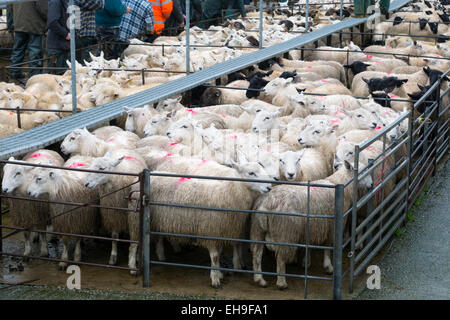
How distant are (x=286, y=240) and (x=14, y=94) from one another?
4.97m

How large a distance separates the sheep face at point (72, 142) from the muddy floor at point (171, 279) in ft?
3.21

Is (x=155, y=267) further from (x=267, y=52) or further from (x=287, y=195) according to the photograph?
→ (x=267, y=52)

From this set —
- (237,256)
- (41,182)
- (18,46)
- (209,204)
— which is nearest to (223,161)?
(209,204)

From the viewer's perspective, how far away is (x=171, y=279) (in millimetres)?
6320

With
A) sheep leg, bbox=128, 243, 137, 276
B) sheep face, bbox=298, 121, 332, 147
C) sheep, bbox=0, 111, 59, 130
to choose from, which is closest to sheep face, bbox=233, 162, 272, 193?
sheep leg, bbox=128, 243, 137, 276

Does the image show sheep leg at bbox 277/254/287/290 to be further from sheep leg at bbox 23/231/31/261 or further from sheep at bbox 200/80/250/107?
sheep at bbox 200/80/250/107

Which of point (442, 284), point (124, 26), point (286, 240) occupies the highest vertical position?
point (124, 26)

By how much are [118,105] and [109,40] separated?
444cm

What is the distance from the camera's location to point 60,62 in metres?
12.0

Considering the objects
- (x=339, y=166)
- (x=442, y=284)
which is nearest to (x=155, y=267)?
(x=339, y=166)

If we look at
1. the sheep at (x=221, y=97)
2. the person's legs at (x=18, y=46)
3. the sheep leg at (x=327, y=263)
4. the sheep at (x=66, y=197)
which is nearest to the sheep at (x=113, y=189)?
the sheep at (x=66, y=197)

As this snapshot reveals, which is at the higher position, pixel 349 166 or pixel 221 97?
pixel 221 97

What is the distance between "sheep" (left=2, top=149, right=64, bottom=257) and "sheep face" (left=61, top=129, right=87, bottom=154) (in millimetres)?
245

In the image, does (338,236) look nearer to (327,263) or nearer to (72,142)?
(327,263)
